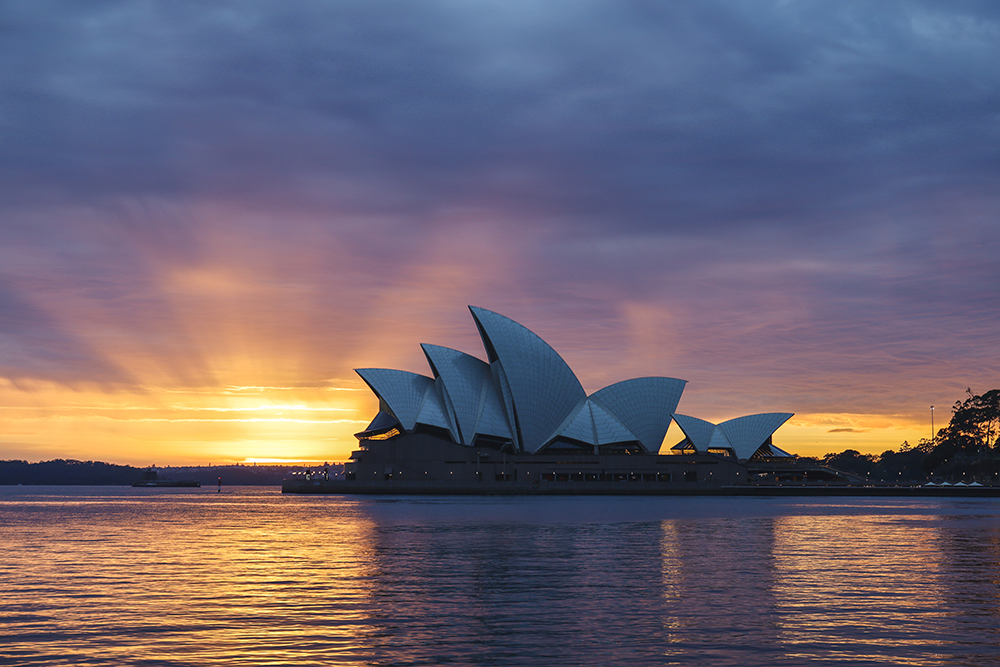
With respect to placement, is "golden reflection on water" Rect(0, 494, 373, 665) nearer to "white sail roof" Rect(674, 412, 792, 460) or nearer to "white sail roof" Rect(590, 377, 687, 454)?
"white sail roof" Rect(590, 377, 687, 454)

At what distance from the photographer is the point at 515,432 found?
122 meters

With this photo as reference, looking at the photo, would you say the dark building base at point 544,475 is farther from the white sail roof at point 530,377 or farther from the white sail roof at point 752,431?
the white sail roof at point 752,431

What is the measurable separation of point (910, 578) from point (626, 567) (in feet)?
27.4

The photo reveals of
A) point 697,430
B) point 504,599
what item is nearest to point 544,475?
point 697,430

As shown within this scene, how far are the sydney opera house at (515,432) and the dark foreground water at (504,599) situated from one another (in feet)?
232

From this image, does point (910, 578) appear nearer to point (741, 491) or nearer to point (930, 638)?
point (930, 638)

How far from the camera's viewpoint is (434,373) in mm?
121312

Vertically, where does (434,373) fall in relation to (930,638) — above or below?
above

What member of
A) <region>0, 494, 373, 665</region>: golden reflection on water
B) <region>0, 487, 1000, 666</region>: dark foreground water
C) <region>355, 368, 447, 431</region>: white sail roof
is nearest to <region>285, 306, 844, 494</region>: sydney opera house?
<region>355, 368, 447, 431</region>: white sail roof

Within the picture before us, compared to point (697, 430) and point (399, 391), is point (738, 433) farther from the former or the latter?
point (399, 391)

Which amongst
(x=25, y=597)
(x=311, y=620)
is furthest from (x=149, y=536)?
(x=311, y=620)

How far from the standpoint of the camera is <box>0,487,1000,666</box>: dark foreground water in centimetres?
1631

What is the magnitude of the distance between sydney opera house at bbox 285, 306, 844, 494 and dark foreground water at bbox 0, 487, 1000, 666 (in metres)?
70.7

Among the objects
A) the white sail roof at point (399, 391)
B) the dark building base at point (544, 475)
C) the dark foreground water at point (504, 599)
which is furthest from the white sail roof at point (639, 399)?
the dark foreground water at point (504, 599)
